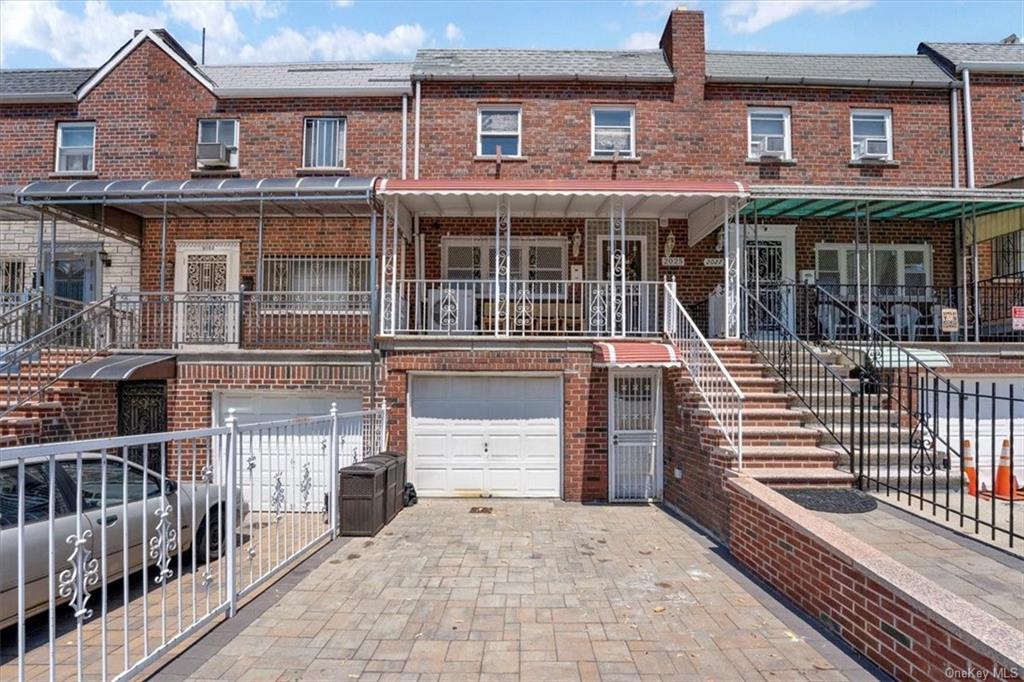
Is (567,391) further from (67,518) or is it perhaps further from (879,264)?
(879,264)

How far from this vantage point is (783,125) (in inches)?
496

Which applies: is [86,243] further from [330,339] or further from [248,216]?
[330,339]

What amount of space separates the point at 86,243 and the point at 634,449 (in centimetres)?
1206

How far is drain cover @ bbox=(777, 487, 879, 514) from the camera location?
5.73 meters

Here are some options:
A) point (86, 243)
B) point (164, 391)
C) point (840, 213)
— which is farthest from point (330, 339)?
point (840, 213)

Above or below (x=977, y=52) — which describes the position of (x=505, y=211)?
below

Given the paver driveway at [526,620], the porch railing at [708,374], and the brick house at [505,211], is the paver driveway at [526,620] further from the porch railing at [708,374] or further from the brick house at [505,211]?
the brick house at [505,211]

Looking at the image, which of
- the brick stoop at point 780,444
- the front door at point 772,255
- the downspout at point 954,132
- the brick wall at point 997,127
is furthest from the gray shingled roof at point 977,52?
the brick stoop at point 780,444

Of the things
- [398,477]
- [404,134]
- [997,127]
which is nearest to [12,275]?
[404,134]

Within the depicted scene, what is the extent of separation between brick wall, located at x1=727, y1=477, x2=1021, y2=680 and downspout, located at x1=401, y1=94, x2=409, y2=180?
9.72 m

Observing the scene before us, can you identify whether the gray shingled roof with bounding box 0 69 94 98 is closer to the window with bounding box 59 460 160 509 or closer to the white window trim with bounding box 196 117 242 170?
the white window trim with bounding box 196 117 242 170

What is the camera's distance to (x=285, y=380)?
9492 mm

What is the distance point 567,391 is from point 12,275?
1222 cm

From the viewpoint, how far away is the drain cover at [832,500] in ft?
18.8
